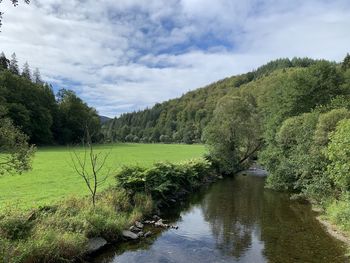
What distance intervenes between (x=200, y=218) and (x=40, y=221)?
447 inches

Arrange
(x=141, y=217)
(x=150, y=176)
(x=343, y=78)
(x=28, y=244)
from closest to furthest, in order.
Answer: (x=28, y=244) < (x=141, y=217) < (x=150, y=176) < (x=343, y=78)

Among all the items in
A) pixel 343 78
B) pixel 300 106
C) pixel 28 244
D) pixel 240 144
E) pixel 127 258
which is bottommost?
pixel 127 258

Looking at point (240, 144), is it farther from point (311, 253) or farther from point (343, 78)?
point (311, 253)

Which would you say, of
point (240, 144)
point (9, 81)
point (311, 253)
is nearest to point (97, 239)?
point (311, 253)

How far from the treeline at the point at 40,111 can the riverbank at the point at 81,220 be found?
1568 inches

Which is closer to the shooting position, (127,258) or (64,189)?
(127,258)

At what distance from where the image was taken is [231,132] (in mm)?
48531

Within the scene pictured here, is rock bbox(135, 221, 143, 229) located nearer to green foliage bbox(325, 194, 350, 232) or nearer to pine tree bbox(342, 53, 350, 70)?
green foliage bbox(325, 194, 350, 232)

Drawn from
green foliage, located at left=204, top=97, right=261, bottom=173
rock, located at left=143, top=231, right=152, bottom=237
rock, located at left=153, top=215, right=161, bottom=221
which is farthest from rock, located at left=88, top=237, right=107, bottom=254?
green foliage, located at left=204, top=97, right=261, bottom=173

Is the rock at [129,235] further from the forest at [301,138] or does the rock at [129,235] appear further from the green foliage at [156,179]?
the forest at [301,138]

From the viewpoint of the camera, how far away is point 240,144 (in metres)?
49.9

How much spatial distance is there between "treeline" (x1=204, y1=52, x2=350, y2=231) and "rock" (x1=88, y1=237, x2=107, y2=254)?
39.8 ft

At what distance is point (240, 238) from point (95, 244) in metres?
7.71

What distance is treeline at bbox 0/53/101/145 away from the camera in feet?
234
